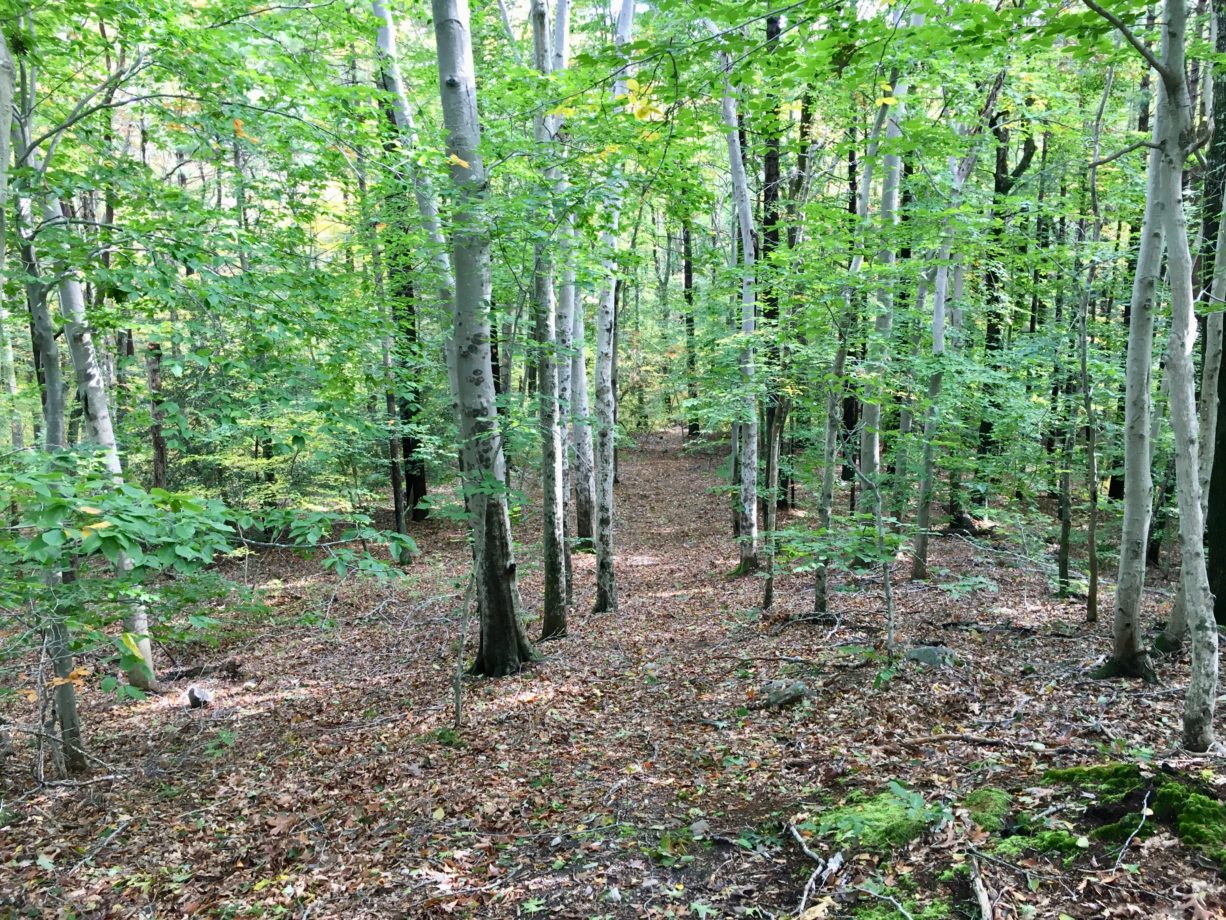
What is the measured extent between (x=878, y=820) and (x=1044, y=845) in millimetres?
734

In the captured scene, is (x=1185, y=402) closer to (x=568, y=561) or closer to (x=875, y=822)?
(x=875, y=822)

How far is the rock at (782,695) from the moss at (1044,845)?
8.46 feet

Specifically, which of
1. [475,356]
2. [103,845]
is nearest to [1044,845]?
[475,356]

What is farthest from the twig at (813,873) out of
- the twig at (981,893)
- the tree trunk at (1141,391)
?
the tree trunk at (1141,391)

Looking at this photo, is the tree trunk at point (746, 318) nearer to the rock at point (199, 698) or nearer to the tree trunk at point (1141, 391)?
the tree trunk at point (1141, 391)

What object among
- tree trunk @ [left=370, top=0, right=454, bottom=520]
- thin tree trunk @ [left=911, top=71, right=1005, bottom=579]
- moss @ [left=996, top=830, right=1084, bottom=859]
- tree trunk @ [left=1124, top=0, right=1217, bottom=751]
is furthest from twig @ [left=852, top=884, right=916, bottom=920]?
thin tree trunk @ [left=911, top=71, right=1005, bottom=579]

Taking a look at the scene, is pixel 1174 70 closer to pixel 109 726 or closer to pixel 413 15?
pixel 413 15

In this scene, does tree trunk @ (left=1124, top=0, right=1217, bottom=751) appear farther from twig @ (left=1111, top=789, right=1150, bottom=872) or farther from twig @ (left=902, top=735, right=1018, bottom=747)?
twig @ (left=902, top=735, right=1018, bottom=747)

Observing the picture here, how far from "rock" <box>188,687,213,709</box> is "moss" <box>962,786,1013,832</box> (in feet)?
26.5

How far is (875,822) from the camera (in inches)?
136

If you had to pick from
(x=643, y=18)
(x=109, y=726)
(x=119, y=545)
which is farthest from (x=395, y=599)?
(x=643, y=18)

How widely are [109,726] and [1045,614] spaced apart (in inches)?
418

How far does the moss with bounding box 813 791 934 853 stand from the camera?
10.8ft

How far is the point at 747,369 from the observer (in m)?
9.25
